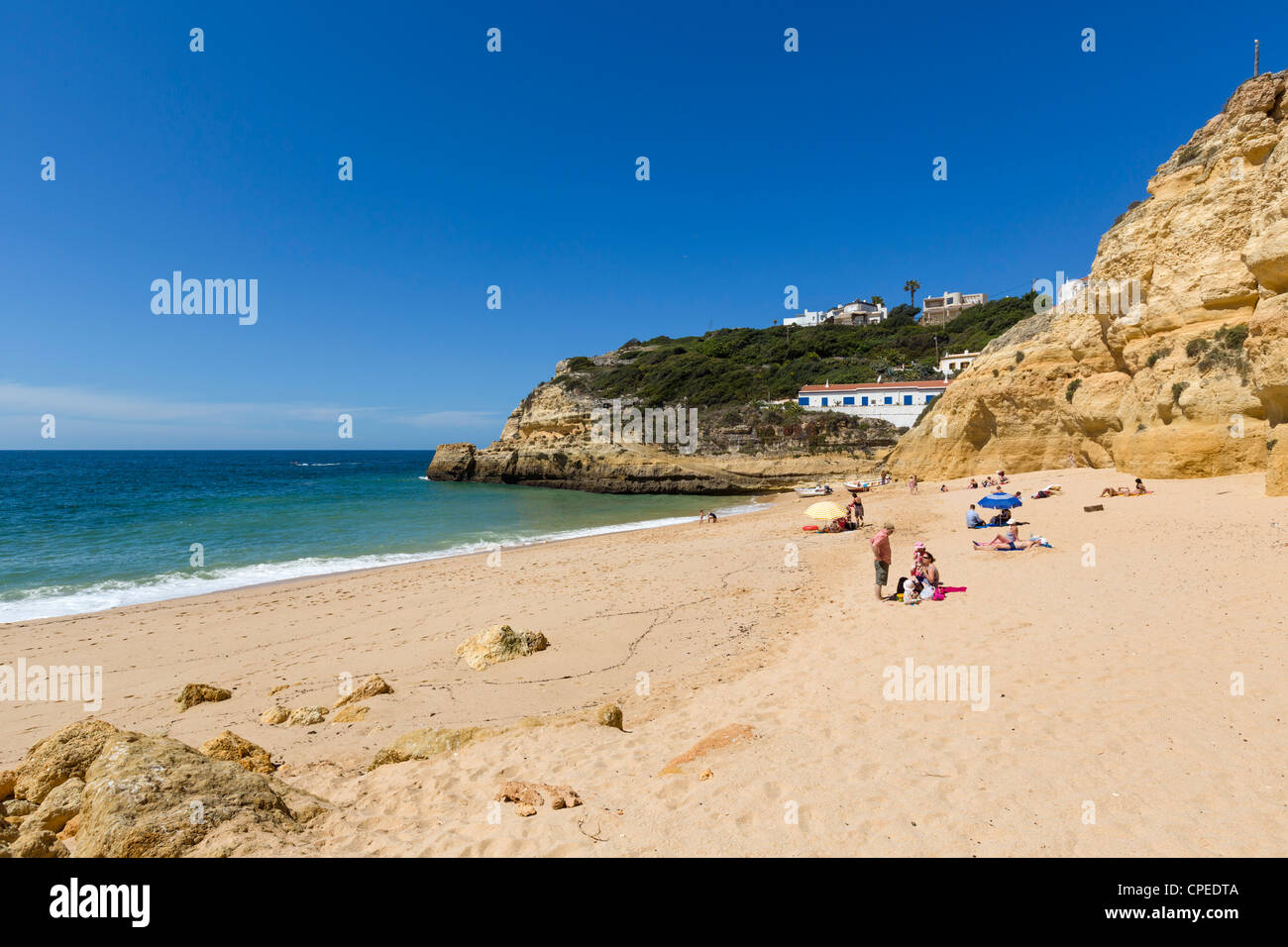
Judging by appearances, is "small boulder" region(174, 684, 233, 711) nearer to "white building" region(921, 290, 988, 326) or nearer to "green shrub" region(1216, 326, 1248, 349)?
"green shrub" region(1216, 326, 1248, 349)

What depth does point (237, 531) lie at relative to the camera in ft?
81.8

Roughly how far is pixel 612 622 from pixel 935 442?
26.4m

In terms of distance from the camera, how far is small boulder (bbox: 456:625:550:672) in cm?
820

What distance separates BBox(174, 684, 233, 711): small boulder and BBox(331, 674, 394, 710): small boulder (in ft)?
5.91

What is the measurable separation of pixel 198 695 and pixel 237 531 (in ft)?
70.1

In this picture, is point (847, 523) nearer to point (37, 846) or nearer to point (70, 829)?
point (70, 829)

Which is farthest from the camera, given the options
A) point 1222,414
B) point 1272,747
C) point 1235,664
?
point 1222,414

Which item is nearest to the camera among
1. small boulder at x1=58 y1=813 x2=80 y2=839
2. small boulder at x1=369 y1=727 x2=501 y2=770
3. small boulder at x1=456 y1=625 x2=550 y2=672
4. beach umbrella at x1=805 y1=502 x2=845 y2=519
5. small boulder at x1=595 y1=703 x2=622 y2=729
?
small boulder at x1=58 y1=813 x2=80 y2=839

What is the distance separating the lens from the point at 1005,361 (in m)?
27.2

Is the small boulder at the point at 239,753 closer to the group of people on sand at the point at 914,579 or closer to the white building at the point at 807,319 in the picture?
the group of people on sand at the point at 914,579

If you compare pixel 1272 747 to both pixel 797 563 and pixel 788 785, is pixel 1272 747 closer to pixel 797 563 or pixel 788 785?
pixel 788 785

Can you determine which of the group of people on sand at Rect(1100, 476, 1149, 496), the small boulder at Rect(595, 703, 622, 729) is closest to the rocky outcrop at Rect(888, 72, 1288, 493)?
the group of people on sand at Rect(1100, 476, 1149, 496)
